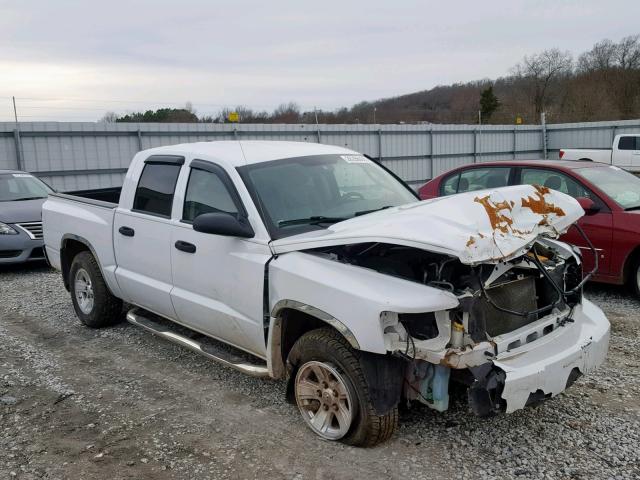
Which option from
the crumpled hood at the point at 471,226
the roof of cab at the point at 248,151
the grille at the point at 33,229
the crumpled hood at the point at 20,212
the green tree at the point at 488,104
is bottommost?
the grille at the point at 33,229

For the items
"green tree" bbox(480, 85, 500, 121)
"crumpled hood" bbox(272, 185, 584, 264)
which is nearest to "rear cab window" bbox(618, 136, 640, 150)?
"crumpled hood" bbox(272, 185, 584, 264)

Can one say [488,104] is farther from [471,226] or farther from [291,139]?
[471,226]

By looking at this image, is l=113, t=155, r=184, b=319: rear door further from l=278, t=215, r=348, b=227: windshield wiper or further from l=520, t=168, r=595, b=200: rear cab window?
l=520, t=168, r=595, b=200: rear cab window

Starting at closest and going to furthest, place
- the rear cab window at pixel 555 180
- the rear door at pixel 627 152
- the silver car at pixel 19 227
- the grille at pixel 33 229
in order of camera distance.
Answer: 1. the rear cab window at pixel 555 180
2. the silver car at pixel 19 227
3. the grille at pixel 33 229
4. the rear door at pixel 627 152

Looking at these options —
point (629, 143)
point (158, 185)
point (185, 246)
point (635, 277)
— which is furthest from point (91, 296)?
point (629, 143)

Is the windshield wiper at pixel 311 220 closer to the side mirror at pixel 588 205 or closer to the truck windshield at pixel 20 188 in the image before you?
the side mirror at pixel 588 205

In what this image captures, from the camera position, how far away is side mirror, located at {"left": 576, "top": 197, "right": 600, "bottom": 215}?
6219mm

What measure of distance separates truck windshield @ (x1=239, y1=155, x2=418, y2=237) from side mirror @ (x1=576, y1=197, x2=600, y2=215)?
7.87 feet

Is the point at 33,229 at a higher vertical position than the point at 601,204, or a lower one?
lower

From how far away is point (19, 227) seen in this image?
9102 millimetres

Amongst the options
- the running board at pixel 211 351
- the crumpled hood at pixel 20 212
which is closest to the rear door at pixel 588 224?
the running board at pixel 211 351

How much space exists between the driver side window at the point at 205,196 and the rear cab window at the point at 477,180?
3.92 metres

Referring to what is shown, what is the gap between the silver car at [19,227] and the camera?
8953 mm

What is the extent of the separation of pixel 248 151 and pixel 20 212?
6420mm
